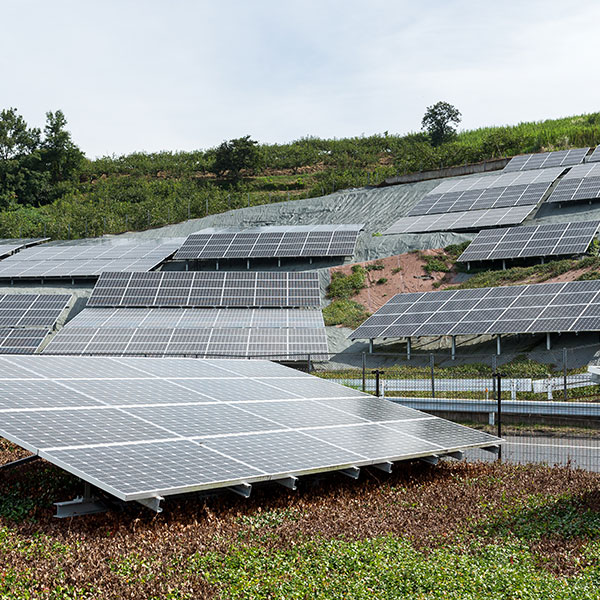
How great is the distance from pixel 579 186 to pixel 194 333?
29.7m

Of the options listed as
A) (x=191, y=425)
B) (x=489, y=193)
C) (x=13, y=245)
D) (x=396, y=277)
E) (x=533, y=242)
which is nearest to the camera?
(x=191, y=425)

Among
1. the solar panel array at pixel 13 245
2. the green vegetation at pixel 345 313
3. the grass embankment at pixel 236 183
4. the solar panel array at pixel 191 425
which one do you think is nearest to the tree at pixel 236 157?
the grass embankment at pixel 236 183

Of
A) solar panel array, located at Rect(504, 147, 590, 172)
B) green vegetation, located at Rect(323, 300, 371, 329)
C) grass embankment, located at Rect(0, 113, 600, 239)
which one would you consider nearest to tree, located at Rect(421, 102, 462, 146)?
grass embankment, located at Rect(0, 113, 600, 239)

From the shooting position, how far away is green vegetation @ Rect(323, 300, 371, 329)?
1607 inches

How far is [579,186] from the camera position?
50281 millimetres

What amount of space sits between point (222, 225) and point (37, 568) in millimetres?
55416

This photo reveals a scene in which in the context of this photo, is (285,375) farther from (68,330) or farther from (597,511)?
(68,330)

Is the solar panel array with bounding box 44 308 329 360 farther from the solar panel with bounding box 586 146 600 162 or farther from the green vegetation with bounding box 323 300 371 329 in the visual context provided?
the solar panel with bounding box 586 146 600 162

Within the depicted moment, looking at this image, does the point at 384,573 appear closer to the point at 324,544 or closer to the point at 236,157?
the point at 324,544

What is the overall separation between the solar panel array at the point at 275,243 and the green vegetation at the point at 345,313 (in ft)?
18.6

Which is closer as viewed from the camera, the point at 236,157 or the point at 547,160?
the point at 547,160

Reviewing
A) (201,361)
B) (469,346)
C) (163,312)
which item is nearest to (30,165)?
(163,312)

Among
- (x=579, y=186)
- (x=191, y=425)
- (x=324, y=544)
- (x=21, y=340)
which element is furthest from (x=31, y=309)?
(x=579, y=186)

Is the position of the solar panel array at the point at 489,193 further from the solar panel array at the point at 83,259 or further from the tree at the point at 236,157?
the tree at the point at 236,157
